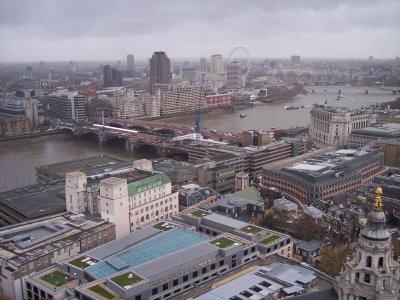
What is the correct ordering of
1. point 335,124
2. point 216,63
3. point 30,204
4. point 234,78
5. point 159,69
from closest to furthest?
point 30,204 → point 335,124 → point 159,69 → point 234,78 → point 216,63

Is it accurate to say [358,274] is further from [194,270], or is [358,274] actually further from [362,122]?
[362,122]

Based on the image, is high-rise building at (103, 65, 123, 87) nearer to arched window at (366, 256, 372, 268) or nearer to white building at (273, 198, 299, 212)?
white building at (273, 198, 299, 212)

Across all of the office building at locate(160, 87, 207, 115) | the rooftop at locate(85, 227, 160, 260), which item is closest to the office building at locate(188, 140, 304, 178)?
the rooftop at locate(85, 227, 160, 260)

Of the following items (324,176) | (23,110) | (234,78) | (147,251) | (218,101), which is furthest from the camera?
(234,78)

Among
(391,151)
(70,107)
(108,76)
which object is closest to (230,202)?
(391,151)

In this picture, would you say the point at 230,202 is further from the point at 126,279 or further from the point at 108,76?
the point at 108,76

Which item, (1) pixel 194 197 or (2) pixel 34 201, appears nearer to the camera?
(2) pixel 34 201

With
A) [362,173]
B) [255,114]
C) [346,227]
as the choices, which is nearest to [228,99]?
[255,114]
